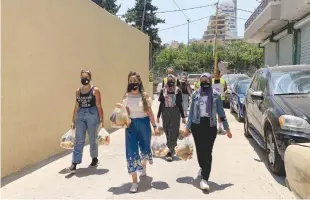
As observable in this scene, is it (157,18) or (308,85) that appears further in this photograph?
(157,18)

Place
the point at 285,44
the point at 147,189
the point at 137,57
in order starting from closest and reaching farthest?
the point at 147,189
the point at 137,57
the point at 285,44

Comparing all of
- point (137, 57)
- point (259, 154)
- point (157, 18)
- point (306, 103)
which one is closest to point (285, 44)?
point (137, 57)

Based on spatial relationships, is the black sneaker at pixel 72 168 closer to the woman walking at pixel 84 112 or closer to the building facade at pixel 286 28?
the woman walking at pixel 84 112

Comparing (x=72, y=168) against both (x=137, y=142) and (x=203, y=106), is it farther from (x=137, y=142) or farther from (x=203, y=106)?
(x=203, y=106)

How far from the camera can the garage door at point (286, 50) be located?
1917 centimetres

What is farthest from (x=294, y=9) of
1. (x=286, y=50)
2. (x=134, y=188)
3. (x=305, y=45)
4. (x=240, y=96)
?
(x=134, y=188)

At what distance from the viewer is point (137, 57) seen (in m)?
15.9

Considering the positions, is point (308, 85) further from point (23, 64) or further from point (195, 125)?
point (23, 64)

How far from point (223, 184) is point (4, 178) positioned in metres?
3.24

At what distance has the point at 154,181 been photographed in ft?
19.8

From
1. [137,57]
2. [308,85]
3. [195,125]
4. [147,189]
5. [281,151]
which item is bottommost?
[147,189]

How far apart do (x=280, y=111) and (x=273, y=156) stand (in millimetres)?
716

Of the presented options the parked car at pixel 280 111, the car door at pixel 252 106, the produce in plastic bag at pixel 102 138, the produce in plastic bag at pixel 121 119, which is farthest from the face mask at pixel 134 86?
the car door at pixel 252 106

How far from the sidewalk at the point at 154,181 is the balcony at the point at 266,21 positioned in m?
11.5
